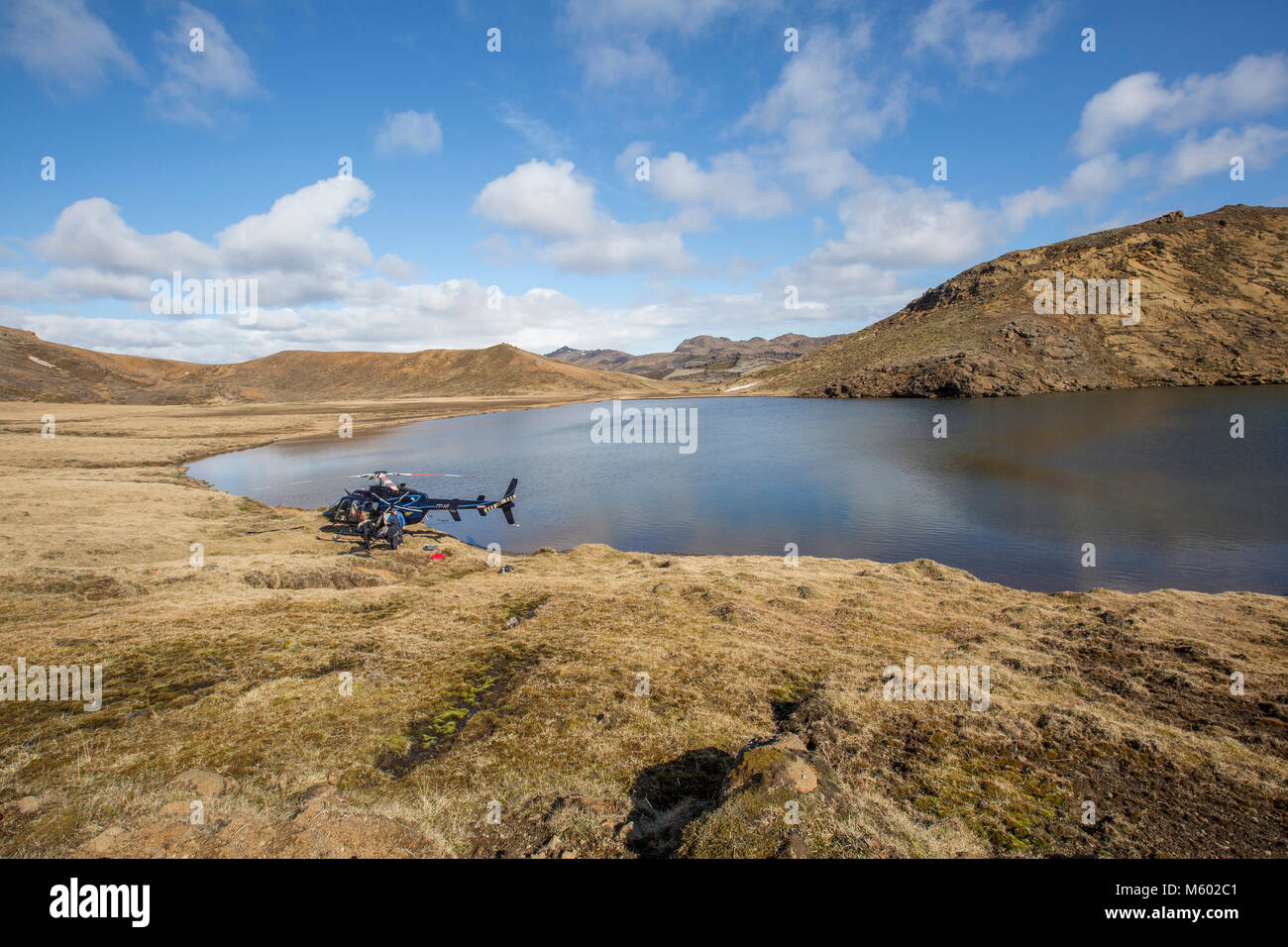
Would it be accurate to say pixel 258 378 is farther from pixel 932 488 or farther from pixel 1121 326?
pixel 1121 326

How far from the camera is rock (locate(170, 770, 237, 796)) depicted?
A: 650 centimetres

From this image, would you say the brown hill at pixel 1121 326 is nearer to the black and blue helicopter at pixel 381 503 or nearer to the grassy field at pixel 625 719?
the grassy field at pixel 625 719

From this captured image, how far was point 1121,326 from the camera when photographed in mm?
93750

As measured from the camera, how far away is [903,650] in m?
11.7

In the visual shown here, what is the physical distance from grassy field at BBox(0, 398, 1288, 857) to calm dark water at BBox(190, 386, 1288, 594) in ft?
23.3

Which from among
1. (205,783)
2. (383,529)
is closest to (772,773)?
(205,783)

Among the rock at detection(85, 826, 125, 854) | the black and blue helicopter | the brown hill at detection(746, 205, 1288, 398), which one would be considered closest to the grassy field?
the rock at detection(85, 826, 125, 854)

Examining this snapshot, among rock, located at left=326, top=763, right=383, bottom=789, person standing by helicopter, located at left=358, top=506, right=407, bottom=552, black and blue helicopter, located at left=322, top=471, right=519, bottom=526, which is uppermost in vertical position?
black and blue helicopter, located at left=322, top=471, right=519, bottom=526

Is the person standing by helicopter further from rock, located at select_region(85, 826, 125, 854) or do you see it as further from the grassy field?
rock, located at select_region(85, 826, 125, 854)

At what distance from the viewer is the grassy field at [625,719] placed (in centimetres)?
592

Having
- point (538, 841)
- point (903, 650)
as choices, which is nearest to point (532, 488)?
point (903, 650)

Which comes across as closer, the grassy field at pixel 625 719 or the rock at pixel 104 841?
the rock at pixel 104 841

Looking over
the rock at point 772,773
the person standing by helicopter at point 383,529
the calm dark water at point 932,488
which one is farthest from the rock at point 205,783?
the calm dark water at point 932,488

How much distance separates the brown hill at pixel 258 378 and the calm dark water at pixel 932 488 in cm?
11216
